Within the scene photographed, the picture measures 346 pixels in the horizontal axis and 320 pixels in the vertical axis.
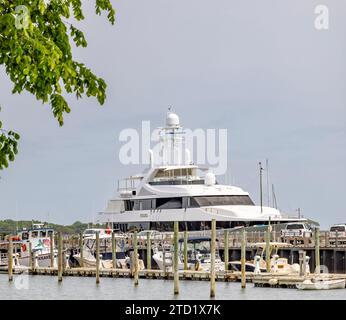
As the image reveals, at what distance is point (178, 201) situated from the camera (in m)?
83.0

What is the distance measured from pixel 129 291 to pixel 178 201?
32.0m

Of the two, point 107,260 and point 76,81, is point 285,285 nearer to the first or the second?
point 107,260

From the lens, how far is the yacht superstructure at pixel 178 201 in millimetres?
81750

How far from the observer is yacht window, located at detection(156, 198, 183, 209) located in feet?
272

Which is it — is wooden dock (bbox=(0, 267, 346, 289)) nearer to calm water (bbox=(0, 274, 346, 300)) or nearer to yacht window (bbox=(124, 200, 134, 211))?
calm water (bbox=(0, 274, 346, 300))

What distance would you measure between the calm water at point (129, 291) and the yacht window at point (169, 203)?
68.7 ft

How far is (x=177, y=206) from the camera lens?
273 ft

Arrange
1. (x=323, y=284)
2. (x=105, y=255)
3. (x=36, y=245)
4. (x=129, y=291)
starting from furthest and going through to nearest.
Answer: (x=36, y=245) → (x=105, y=255) → (x=129, y=291) → (x=323, y=284)

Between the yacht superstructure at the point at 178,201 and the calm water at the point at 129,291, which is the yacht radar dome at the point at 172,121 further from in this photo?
the calm water at the point at 129,291

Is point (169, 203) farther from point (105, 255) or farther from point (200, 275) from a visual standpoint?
point (200, 275)

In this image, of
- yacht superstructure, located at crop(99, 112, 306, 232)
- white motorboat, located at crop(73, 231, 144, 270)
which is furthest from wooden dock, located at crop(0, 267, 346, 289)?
yacht superstructure, located at crop(99, 112, 306, 232)

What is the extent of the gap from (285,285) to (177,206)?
1351 inches

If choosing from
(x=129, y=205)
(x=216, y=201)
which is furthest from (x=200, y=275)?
(x=129, y=205)
